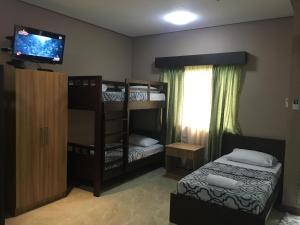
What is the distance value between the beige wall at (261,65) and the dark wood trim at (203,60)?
160 millimetres

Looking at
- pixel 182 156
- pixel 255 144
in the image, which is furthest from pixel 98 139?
pixel 255 144

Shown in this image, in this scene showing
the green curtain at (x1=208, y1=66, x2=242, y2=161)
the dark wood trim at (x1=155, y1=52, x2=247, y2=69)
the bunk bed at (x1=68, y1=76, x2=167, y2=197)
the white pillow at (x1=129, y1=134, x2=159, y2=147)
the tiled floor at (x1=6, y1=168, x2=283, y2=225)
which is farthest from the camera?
the white pillow at (x1=129, y1=134, x2=159, y2=147)

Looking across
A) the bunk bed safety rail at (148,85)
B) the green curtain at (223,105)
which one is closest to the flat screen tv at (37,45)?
the bunk bed safety rail at (148,85)

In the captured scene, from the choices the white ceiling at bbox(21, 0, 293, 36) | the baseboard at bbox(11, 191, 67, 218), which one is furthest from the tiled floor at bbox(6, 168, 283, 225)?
the white ceiling at bbox(21, 0, 293, 36)

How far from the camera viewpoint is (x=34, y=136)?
121 inches

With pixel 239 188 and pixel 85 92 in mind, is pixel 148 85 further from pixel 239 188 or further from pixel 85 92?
pixel 239 188

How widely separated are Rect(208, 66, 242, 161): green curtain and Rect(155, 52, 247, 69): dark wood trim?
0.14 metres

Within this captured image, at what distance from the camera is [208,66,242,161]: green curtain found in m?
4.23

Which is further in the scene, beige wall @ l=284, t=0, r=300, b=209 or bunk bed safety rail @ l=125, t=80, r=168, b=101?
bunk bed safety rail @ l=125, t=80, r=168, b=101

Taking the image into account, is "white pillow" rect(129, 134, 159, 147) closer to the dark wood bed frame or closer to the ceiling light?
the dark wood bed frame

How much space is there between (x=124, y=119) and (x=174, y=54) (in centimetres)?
179

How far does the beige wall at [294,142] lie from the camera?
3182 mm

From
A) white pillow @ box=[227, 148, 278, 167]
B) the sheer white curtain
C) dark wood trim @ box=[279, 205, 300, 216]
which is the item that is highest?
the sheer white curtain

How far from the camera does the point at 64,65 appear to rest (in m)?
4.06
